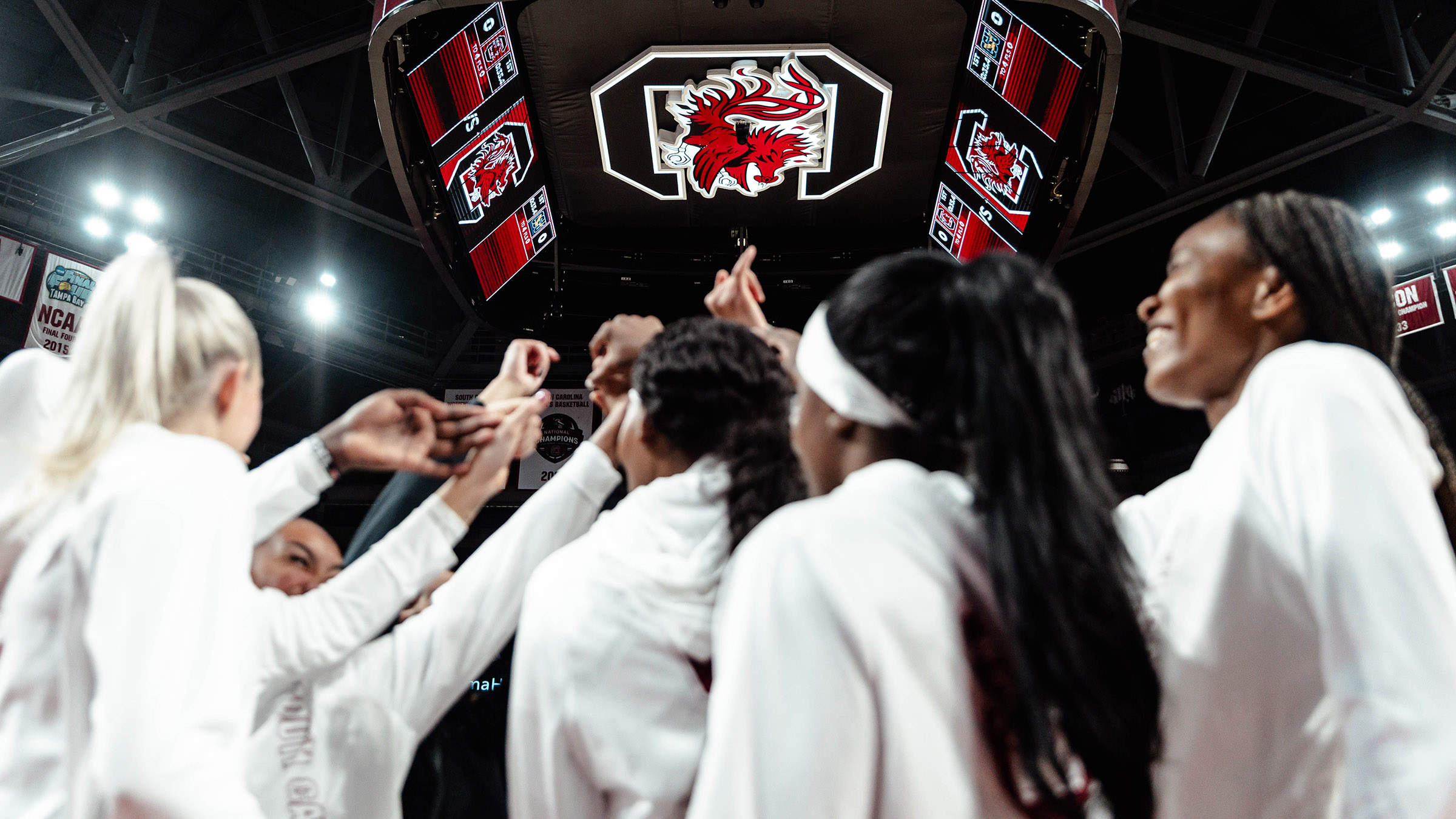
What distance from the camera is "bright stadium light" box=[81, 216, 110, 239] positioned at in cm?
1041

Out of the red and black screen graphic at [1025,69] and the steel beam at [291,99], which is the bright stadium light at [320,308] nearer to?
the steel beam at [291,99]

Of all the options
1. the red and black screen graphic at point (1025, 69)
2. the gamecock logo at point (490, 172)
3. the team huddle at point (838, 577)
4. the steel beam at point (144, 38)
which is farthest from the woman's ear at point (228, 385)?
the steel beam at point (144, 38)

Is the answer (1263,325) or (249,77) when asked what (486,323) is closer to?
(249,77)

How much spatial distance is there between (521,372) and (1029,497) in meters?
1.88

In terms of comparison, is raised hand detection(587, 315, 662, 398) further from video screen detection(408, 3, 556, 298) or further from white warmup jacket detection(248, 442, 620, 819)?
video screen detection(408, 3, 556, 298)

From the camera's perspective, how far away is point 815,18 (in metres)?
4.61

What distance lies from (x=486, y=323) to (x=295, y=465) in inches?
153

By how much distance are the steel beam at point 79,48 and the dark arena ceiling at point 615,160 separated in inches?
1.0

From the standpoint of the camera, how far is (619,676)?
1694 millimetres

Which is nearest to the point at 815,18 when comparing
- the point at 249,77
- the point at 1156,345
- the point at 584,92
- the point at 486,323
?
the point at 584,92

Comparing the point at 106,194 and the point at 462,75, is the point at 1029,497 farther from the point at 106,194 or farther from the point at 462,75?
the point at 106,194

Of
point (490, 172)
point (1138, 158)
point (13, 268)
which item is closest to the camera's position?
point (490, 172)

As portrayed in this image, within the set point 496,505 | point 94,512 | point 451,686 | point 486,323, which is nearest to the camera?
point 94,512

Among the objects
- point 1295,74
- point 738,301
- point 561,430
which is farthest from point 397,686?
point 561,430
